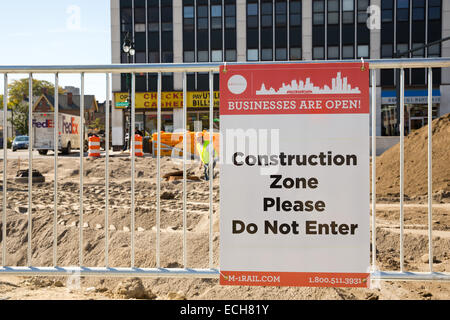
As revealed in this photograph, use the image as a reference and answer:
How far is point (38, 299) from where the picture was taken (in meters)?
3.79

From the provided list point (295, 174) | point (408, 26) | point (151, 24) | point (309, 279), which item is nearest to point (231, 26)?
point (151, 24)

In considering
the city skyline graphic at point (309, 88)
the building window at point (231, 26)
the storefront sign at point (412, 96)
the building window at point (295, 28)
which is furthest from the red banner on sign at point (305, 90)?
the building window at point (231, 26)

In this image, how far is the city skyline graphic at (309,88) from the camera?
11.1 feet

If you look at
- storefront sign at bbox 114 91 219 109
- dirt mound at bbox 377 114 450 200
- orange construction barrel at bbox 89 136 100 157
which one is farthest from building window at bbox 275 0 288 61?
dirt mound at bbox 377 114 450 200

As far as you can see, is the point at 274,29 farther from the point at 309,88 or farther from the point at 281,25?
the point at 309,88

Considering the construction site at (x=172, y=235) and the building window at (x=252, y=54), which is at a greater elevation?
the building window at (x=252, y=54)

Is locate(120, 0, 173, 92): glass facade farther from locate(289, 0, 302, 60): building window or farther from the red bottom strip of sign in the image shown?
the red bottom strip of sign

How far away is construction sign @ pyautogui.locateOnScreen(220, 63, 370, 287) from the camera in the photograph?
11.1 feet

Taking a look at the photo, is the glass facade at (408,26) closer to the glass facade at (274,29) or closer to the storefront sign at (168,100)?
the glass facade at (274,29)

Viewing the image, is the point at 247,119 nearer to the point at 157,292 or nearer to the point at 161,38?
the point at 157,292

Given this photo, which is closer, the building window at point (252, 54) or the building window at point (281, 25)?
the building window at point (281, 25)
